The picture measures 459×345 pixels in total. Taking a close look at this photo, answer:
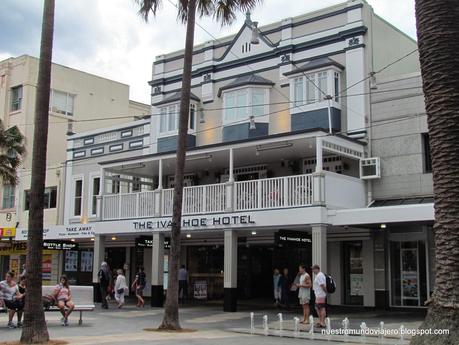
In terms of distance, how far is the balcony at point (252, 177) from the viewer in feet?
67.7

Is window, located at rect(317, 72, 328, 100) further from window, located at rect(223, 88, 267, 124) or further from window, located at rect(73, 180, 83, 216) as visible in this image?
window, located at rect(73, 180, 83, 216)

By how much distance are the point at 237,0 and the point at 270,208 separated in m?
6.93

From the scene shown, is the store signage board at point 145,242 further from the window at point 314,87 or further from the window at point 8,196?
the window at point 8,196

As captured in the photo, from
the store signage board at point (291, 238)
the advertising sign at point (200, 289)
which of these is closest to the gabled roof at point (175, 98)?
the advertising sign at point (200, 289)

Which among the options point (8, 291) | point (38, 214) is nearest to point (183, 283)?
point (8, 291)

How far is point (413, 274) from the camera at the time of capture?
877 inches

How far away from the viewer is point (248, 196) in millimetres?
21953

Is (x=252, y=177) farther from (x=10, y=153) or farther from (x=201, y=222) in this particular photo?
(x=10, y=153)

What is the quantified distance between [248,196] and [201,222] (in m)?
2.12

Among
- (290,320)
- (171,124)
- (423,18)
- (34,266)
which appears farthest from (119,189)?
(423,18)

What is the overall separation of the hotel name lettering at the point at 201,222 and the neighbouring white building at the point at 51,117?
34.7ft

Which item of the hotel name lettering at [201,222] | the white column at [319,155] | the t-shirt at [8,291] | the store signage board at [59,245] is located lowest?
the t-shirt at [8,291]

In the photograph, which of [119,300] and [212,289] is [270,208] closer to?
[119,300]

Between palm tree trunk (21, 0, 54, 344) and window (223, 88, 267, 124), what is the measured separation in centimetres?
1303
